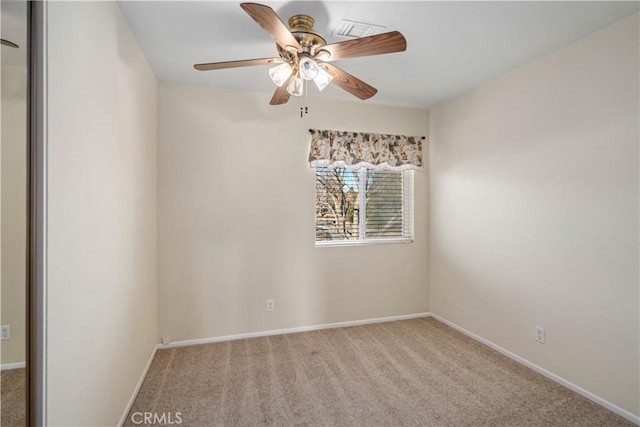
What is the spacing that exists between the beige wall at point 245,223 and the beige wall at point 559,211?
3.57 feet

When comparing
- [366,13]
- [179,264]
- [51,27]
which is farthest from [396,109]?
[51,27]

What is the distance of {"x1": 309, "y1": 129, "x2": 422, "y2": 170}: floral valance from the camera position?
326 cm

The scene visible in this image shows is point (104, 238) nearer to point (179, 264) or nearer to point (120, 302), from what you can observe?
point (120, 302)

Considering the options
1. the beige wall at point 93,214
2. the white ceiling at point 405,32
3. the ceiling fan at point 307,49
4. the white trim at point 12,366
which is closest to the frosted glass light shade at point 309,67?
the ceiling fan at point 307,49

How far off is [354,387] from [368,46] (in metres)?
2.33

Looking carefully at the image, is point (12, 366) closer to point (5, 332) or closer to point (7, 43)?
point (5, 332)

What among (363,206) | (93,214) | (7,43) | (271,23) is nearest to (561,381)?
(363,206)

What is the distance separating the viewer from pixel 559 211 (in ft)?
7.57

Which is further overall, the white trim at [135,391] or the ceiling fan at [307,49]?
the white trim at [135,391]

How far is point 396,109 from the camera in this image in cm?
362

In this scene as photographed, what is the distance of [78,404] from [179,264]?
167 cm

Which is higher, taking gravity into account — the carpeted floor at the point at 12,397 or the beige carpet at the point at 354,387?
the carpeted floor at the point at 12,397

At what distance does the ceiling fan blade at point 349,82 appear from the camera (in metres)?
1.89

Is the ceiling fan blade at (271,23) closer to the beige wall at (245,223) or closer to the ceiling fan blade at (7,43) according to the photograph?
the ceiling fan blade at (7,43)
